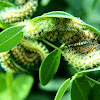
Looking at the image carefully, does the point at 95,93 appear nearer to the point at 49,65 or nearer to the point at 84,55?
the point at 84,55

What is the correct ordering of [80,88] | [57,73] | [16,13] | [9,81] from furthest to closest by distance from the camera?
[57,73]
[9,81]
[16,13]
[80,88]

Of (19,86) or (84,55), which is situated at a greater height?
(84,55)

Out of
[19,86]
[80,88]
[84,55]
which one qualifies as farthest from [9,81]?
[84,55]

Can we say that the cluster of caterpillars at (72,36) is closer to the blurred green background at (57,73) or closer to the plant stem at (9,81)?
the plant stem at (9,81)

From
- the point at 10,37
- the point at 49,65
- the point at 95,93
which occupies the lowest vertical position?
the point at 95,93

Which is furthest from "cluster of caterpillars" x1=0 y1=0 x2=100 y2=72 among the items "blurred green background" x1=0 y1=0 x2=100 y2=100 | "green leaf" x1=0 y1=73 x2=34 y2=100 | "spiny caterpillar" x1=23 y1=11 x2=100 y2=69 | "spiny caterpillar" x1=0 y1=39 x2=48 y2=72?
"green leaf" x1=0 y1=73 x2=34 y2=100

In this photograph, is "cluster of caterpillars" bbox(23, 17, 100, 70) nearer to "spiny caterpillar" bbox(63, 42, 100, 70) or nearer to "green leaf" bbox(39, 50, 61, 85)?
"spiny caterpillar" bbox(63, 42, 100, 70)
